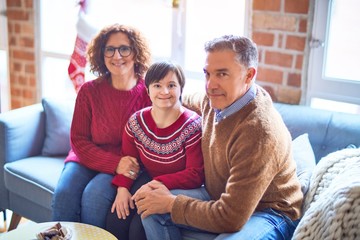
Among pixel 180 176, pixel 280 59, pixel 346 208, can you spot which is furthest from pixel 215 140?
pixel 280 59

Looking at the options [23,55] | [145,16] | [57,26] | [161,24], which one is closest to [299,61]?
[161,24]

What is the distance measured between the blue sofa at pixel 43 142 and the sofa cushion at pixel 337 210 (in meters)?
0.37

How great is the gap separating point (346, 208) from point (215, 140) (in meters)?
0.58

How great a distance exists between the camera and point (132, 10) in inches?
130

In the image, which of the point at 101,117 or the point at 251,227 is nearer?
the point at 251,227

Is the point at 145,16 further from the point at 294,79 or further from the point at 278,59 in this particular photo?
the point at 294,79

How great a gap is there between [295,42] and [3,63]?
249 cm

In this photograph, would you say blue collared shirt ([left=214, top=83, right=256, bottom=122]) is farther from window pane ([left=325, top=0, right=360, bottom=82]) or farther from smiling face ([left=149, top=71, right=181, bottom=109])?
window pane ([left=325, top=0, right=360, bottom=82])

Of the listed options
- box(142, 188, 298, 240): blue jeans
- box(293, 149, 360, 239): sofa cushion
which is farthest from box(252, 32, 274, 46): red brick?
box(142, 188, 298, 240): blue jeans

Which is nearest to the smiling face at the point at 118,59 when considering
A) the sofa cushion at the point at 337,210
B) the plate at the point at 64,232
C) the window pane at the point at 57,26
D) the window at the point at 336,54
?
the plate at the point at 64,232

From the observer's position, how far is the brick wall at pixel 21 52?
12.2ft

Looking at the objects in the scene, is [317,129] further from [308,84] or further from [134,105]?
[134,105]

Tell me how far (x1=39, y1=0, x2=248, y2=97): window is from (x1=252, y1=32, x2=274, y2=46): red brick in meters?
0.10

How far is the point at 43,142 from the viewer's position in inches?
116
